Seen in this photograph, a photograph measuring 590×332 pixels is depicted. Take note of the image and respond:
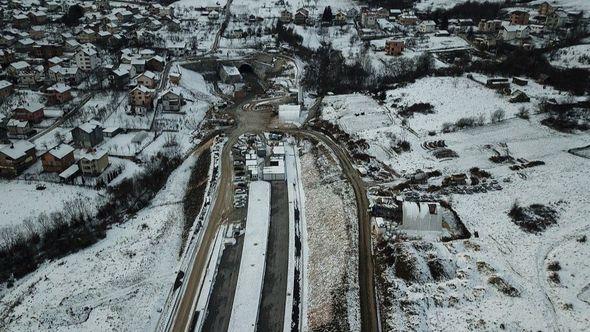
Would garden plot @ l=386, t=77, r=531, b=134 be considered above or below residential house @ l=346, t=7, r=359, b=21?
below

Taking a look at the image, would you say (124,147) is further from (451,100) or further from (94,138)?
(451,100)

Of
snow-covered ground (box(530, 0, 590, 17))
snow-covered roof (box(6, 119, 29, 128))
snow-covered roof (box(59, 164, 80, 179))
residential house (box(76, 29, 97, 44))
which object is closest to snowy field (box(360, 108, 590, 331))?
snow-covered roof (box(59, 164, 80, 179))

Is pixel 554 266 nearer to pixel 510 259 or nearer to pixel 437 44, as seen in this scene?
pixel 510 259

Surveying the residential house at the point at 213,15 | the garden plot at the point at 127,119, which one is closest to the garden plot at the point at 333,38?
the residential house at the point at 213,15

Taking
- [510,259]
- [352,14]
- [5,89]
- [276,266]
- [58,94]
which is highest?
[352,14]

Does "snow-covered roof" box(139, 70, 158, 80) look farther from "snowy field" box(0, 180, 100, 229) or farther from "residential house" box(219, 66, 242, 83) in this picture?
"snowy field" box(0, 180, 100, 229)

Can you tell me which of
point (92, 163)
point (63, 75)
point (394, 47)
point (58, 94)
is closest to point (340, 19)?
point (394, 47)

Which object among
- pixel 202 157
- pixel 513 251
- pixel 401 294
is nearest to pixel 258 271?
pixel 401 294
